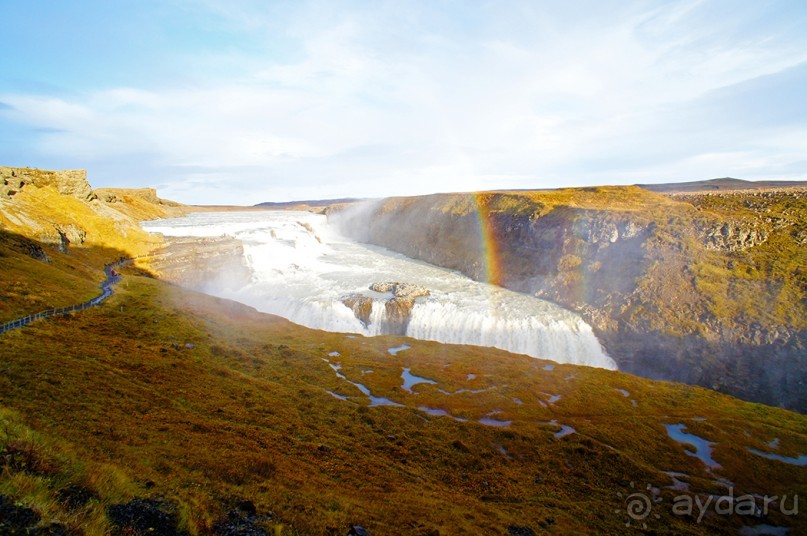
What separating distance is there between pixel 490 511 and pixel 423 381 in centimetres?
2508

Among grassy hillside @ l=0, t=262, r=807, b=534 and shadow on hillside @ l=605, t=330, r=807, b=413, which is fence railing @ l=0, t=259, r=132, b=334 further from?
shadow on hillside @ l=605, t=330, r=807, b=413

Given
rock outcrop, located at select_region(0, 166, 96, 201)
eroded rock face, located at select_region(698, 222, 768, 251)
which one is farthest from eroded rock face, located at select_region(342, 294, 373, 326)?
eroded rock face, located at select_region(698, 222, 768, 251)

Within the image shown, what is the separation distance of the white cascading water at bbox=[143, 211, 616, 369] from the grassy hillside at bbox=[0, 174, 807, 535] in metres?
8.25

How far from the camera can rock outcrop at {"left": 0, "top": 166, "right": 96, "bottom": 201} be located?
2706 inches

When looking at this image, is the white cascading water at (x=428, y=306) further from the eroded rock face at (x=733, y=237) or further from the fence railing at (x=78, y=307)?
the eroded rock face at (x=733, y=237)

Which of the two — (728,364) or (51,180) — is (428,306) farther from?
(51,180)

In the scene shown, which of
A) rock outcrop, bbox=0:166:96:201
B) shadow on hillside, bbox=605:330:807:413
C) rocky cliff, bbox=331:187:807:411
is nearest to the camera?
shadow on hillside, bbox=605:330:807:413

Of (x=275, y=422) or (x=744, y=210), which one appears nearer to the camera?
(x=275, y=422)

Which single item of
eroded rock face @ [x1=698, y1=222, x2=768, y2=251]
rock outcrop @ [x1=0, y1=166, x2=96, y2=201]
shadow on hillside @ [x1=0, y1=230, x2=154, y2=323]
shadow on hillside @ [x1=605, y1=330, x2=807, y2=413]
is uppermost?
rock outcrop @ [x1=0, y1=166, x2=96, y2=201]

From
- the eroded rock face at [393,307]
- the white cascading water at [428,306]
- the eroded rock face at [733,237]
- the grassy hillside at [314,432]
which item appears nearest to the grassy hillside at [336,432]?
the grassy hillside at [314,432]

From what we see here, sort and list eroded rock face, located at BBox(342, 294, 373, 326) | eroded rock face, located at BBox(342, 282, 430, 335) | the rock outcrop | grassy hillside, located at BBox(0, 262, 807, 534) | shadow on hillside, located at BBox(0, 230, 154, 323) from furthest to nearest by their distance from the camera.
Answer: the rock outcrop, eroded rock face, located at BBox(342, 294, 373, 326), eroded rock face, located at BBox(342, 282, 430, 335), shadow on hillside, located at BBox(0, 230, 154, 323), grassy hillside, located at BBox(0, 262, 807, 534)

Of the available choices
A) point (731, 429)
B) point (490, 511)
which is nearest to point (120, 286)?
point (490, 511)

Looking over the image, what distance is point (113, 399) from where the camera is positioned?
22.1m

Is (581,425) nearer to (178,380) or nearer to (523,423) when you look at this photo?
(523,423)
